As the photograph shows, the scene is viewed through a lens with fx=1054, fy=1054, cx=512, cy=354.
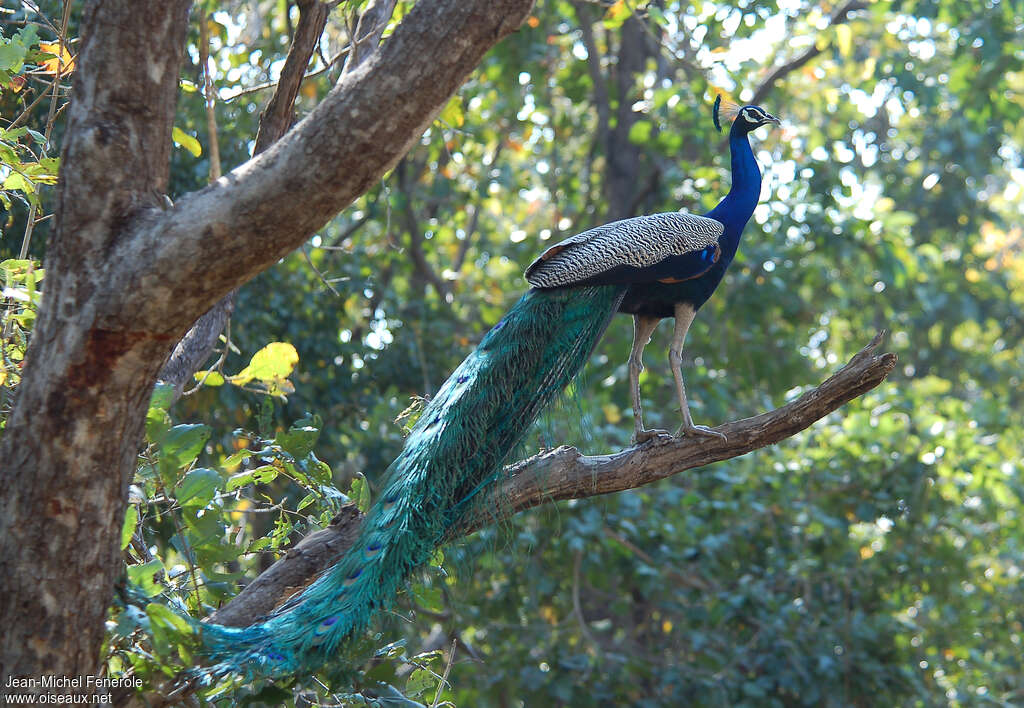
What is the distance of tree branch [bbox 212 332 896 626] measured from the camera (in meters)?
2.75

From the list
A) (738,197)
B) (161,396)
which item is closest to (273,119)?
(161,396)

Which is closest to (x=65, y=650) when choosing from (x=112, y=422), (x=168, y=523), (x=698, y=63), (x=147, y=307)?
(x=112, y=422)

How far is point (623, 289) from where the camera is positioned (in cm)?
341

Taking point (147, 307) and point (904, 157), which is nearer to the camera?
point (147, 307)

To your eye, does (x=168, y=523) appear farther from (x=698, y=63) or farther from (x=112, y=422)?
→ (x=698, y=63)

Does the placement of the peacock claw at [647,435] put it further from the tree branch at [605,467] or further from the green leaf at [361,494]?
the green leaf at [361,494]

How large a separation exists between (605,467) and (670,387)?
3.51 meters

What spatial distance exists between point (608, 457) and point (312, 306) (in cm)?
275

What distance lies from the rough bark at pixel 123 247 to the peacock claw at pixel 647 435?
1.54 meters

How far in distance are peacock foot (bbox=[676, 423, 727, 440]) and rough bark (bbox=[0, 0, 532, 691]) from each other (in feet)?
4.94

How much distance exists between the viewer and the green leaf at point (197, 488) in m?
2.34

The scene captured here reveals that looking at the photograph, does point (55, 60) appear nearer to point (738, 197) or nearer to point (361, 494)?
point (361, 494)


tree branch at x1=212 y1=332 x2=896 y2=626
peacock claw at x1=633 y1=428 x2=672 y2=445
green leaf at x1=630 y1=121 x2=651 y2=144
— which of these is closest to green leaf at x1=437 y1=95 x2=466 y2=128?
peacock claw at x1=633 y1=428 x2=672 y2=445

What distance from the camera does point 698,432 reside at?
3.19 metres
